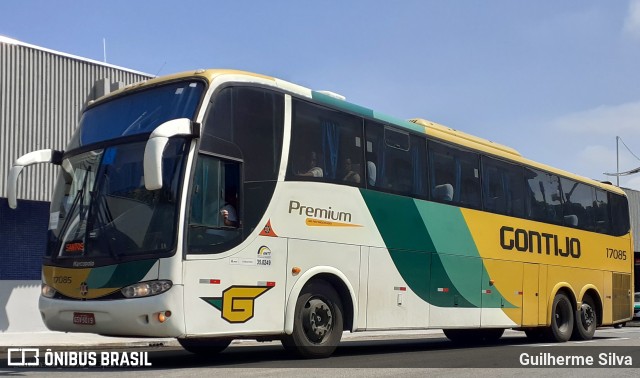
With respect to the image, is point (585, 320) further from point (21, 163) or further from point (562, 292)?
Result: point (21, 163)

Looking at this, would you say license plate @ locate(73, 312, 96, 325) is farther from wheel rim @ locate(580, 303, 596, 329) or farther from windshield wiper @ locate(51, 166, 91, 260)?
wheel rim @ locate(580, 303, 596, 329)

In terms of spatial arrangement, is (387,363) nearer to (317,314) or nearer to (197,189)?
(317,314)

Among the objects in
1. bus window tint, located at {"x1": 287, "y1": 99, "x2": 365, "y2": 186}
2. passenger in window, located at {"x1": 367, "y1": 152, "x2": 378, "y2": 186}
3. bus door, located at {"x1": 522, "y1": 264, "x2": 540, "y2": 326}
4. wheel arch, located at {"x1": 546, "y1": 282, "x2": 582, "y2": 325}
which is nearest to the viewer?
bus window tint, located at {"x1": 287, "y1": 99, "x2": 365, "y2": 186}

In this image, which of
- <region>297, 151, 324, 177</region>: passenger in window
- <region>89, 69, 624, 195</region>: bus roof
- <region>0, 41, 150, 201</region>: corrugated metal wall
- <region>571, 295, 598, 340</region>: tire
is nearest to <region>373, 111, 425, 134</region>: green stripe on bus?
<region>89, 69, 624, 195</region>: bus roof

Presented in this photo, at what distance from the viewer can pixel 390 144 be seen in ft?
42.1

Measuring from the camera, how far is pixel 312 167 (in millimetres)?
11070

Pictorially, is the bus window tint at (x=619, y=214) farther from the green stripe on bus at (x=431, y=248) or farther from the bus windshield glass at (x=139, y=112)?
the bus windshield glass at (x=139, y=112)

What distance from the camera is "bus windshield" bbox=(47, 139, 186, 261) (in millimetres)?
9234

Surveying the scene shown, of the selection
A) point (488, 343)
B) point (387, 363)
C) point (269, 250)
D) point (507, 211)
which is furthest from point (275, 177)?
point (488, 343)

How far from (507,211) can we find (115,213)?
895 cm

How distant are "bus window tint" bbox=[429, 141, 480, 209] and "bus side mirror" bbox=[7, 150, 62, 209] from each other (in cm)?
630

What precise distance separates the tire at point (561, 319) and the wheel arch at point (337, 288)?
7441 millimetres

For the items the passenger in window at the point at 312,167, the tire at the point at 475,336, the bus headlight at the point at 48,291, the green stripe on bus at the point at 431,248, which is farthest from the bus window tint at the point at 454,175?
the bus headlight at the point at 48,291

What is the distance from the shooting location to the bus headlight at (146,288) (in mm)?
8992
